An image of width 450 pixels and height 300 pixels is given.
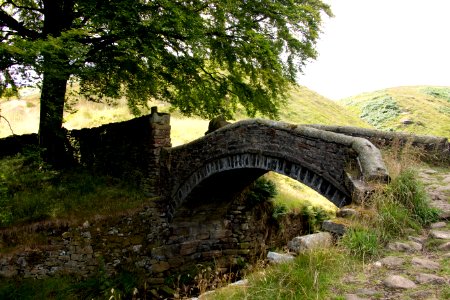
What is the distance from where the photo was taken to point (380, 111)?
107 feet

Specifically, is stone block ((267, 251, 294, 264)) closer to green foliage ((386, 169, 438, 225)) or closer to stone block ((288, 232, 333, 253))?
stone block ((288, 232, 333, 253))

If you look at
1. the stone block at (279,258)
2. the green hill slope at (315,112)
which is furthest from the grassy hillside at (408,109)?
the stone block at (279,258)

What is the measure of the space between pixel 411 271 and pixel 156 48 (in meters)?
8.47

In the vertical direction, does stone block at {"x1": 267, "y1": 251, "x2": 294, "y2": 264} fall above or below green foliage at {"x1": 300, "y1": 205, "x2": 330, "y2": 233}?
above

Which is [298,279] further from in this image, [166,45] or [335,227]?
[166,45]

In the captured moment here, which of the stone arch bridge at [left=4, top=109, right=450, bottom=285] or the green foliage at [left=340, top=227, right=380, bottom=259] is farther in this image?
the stone arch bridge at [left=4, top=109, right=450, bottom=285]

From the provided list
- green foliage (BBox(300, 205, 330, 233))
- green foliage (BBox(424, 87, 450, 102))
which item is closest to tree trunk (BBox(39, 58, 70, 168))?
green foliage (BBox(300, 205, 330, 233))

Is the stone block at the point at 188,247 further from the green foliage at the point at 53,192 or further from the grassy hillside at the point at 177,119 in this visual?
the grassy hillside at the point at 177,119

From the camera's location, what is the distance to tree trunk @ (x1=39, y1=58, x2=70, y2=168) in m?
10.2

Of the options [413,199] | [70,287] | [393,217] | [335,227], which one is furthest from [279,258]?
[70,287]

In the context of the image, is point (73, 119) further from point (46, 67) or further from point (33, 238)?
point (46, 67)

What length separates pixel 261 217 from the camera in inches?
579

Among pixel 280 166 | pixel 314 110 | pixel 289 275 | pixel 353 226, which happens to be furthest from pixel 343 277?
pixel 314 110

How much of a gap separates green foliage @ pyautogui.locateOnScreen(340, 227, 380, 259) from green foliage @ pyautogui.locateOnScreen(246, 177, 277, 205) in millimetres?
9643
